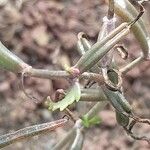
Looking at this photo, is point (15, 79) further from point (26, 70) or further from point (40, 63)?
point (26, 70)

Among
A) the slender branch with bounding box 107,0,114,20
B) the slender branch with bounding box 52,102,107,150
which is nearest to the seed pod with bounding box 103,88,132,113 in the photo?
the slender branch with bounding box 107,0,114,20

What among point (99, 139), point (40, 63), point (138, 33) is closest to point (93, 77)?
point (138, 33)

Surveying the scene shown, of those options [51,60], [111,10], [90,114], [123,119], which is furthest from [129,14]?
[51,60]

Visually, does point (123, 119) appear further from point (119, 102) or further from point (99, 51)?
point (99, 51)

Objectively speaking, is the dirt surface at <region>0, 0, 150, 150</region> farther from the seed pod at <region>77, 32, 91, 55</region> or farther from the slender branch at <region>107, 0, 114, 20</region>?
the slender branch at <region>107, 0, 114, 20</region>

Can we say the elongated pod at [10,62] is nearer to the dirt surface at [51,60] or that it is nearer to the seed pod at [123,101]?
the seed pod at [123,101]

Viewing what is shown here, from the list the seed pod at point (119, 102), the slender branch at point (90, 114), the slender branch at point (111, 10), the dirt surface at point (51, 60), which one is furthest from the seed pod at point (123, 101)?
the dirt surface at point (51, 60)
